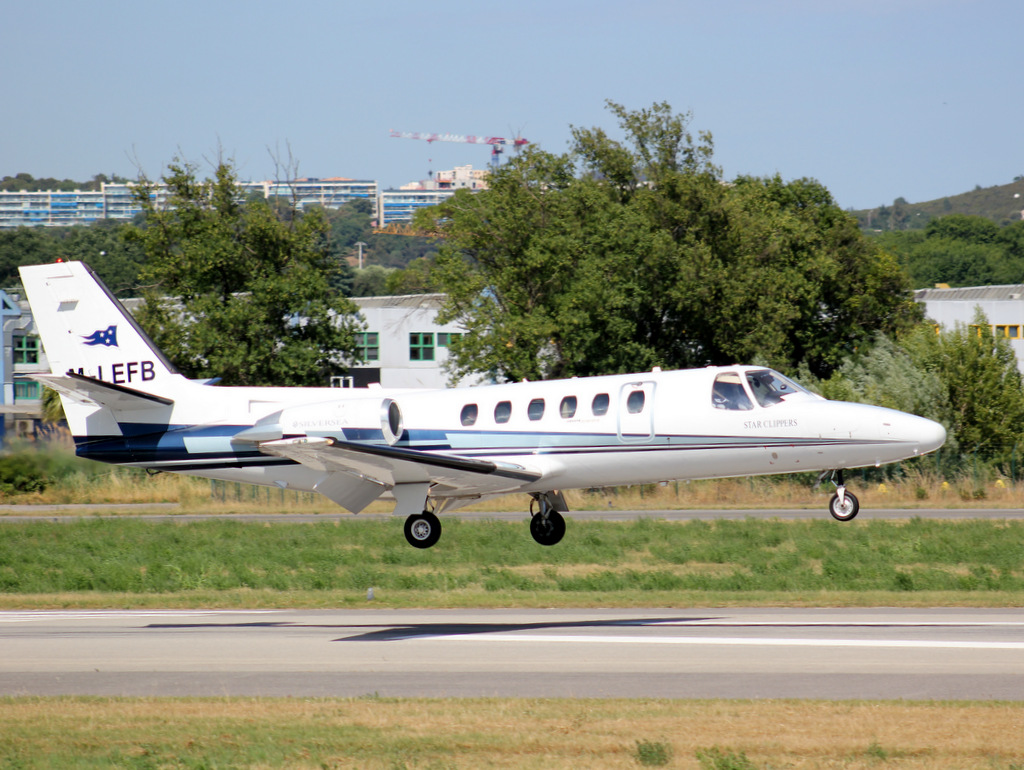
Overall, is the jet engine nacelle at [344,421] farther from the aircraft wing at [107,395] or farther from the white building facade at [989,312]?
the white building facade at [989,312]

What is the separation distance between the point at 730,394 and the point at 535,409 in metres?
3.34

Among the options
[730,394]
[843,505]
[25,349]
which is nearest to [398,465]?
[730,394]

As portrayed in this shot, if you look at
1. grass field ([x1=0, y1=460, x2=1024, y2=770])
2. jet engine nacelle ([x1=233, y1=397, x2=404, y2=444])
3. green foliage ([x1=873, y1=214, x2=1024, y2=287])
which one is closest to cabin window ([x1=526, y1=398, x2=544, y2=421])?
jet engine nacelle ([x1=233, y1=397, x2=404, y2=444])

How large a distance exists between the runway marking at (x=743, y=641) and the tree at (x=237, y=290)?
31.5m

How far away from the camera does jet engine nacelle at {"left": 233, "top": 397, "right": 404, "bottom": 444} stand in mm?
20500

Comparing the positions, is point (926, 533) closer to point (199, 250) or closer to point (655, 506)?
point (655, 506)

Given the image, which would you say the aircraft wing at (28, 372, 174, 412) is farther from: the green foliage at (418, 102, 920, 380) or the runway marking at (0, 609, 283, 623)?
the green foliage at (418, 102, 920, 380)

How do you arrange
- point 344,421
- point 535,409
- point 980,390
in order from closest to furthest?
point 535,409, point 344,421, point 980,390

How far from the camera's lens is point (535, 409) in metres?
20.2

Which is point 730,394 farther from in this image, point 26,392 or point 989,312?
point 26,392

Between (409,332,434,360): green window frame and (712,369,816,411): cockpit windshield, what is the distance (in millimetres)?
51214

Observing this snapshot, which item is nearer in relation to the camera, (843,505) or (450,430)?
(843,505)

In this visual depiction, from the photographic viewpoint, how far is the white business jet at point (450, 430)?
752 inches

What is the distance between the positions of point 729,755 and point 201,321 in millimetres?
41423
